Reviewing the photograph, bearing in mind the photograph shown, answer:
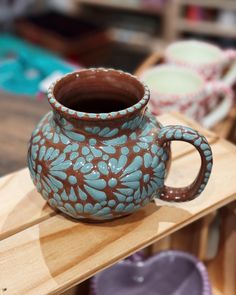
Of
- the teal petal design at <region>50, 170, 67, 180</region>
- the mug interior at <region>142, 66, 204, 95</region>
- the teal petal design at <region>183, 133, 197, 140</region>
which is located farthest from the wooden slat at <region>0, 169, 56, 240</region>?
the mug interior at <region>142, 66, 204, 95</region>

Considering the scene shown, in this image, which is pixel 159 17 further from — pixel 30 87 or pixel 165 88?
pixel 165 88

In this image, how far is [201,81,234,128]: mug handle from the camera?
986 millimetres

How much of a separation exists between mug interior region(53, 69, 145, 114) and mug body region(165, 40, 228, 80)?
0.48 metres

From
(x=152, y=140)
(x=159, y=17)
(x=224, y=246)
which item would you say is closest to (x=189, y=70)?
(x=224, y=246)

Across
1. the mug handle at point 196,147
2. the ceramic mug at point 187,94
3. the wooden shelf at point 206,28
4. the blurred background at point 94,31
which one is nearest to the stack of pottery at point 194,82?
the ceramic mug at point 187,94

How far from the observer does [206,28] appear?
97.3 inches

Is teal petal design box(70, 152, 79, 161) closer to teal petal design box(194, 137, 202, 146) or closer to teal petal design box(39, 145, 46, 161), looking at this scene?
teal petal design box(39, 145, 46, 161)

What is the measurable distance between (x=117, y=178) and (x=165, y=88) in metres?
0.58

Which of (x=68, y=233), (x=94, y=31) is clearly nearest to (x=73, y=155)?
(x=68, y=233)

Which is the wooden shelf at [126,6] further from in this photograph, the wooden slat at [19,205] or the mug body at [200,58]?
the wooden slat at [19,205]

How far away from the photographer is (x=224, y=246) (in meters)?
0.89

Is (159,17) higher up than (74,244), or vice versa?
(74,244)

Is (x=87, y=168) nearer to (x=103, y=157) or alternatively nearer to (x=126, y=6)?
(x=103, y=157)

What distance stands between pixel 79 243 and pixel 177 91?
0.56 metres
